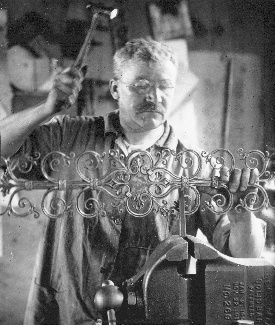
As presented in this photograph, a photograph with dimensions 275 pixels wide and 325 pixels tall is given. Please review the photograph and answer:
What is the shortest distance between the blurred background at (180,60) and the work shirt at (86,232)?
53 millimetres

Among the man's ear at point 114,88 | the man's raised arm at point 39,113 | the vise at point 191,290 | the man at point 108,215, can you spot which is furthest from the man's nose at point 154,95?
the vise at point 191,290

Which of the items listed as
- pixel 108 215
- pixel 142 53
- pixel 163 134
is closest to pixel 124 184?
pixel 108 215

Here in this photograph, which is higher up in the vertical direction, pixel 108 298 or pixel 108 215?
pixel 108 215

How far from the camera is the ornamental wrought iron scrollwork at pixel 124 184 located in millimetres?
1638

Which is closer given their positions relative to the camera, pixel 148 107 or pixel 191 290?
pixel 191 290

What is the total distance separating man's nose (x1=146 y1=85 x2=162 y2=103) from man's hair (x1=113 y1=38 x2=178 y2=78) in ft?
0.32

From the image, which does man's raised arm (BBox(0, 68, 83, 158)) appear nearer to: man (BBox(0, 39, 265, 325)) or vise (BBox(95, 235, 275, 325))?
man (BBox(0, 39, 265, 325))

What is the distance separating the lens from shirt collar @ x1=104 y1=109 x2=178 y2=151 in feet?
5.60

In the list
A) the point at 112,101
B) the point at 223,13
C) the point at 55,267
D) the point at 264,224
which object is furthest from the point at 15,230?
the point at 223,13

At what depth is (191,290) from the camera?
61.3 inches

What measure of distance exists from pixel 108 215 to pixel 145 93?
0.44m

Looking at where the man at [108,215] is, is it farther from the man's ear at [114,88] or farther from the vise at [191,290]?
the vise at [191,290]

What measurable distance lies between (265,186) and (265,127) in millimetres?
226

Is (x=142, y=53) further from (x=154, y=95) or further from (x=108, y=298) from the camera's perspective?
(x=108, y=298)
